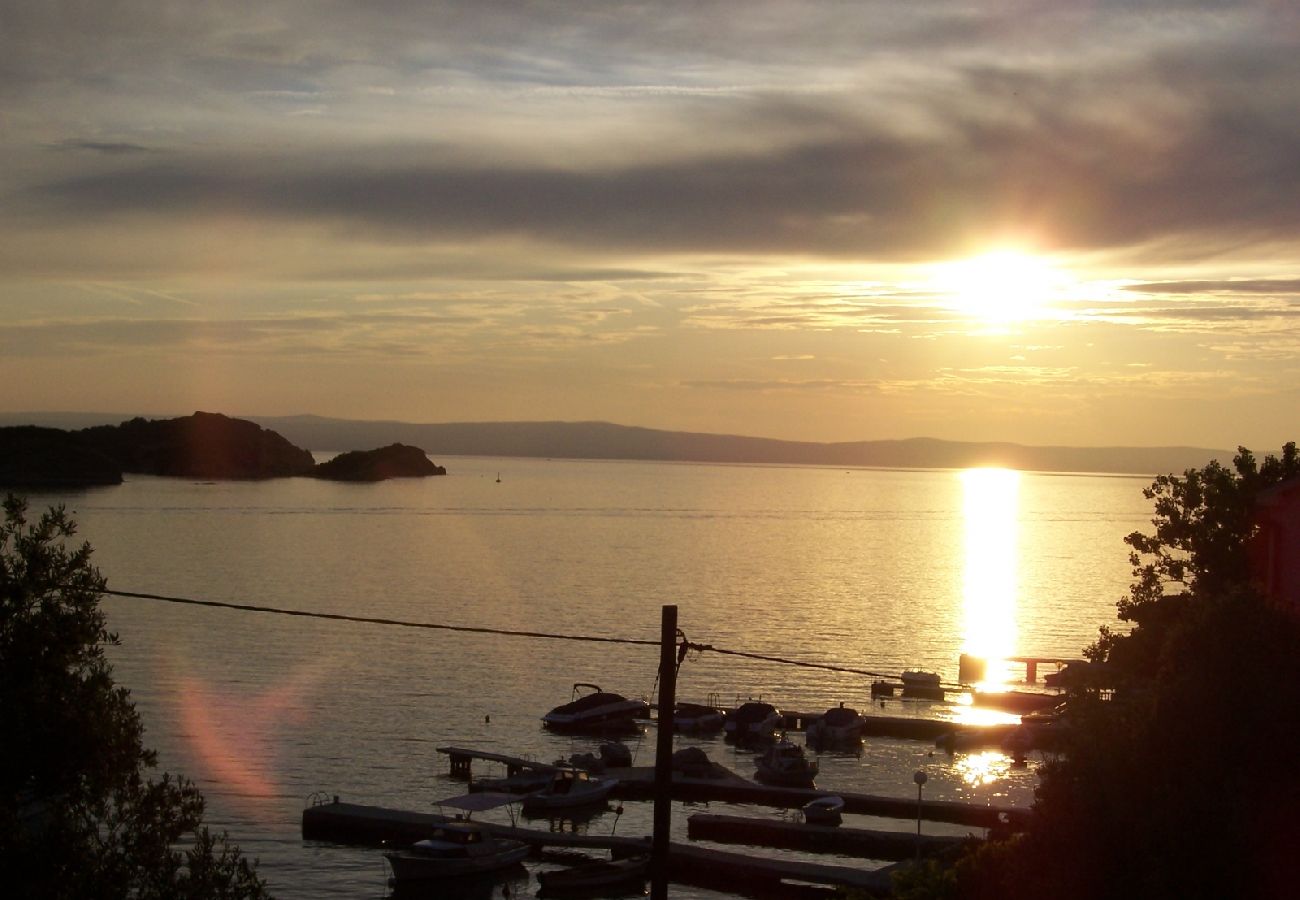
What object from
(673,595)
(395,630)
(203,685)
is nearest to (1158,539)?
Answer: (203,685)

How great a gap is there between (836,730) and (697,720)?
787 cm

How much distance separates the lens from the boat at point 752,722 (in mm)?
68812

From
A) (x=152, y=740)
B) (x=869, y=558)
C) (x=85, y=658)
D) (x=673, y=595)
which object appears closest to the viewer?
(x=85, y=658)

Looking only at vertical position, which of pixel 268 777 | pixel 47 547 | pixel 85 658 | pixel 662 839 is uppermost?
pixel 47 547

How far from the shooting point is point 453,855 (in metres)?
43.9

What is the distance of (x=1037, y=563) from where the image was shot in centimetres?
19712

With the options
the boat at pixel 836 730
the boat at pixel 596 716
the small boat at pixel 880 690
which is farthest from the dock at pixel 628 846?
the small boat at pixel 880 690

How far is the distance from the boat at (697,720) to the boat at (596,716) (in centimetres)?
290

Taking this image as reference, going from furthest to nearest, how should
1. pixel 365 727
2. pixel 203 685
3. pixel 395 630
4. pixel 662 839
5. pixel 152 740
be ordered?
1. pixel 395 630
2. pixel 203 685
3. pixel 365 727
4. pixel 152 740
5. pixel 662 839

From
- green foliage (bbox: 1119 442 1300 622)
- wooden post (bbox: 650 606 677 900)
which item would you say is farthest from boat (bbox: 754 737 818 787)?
wooden post (bbox: 650 606 677 900)

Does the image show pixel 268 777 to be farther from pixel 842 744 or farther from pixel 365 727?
pixel 842 744

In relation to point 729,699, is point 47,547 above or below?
above

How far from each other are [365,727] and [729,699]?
2397cm

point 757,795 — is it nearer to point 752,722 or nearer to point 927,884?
point 752,722
